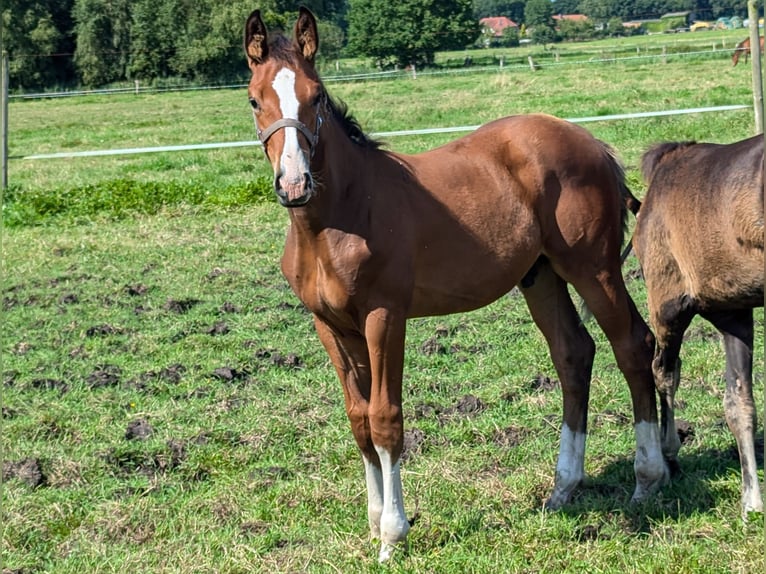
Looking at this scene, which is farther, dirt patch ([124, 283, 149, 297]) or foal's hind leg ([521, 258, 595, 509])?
dirt patch ([124, 283, 149, 297])

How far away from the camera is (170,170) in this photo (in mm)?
14789

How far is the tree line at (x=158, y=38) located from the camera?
27.1 meters

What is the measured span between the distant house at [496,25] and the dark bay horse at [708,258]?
151ft

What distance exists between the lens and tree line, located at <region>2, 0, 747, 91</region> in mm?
27094

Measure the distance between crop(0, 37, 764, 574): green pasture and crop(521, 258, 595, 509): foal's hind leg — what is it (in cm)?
27

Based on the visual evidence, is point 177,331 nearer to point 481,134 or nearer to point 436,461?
point 436,461

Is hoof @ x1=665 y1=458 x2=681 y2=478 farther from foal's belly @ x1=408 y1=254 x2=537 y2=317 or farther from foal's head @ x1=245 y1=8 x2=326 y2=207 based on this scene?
foal's head @ x1=245 y1=8 x2=326 y2=207

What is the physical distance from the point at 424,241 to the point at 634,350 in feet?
4.01

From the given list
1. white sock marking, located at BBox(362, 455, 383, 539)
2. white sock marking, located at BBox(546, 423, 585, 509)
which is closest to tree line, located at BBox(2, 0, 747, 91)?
white sock marking, located at BBox(546, 423, 585, 509)

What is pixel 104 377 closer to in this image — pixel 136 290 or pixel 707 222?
pixel 136 290

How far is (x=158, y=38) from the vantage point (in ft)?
102

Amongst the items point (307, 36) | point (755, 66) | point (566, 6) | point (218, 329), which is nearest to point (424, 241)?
point (307, 36)

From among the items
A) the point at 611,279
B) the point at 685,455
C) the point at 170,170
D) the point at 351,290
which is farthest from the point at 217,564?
the point at 170,170

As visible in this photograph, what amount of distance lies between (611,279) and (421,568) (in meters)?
1.64
